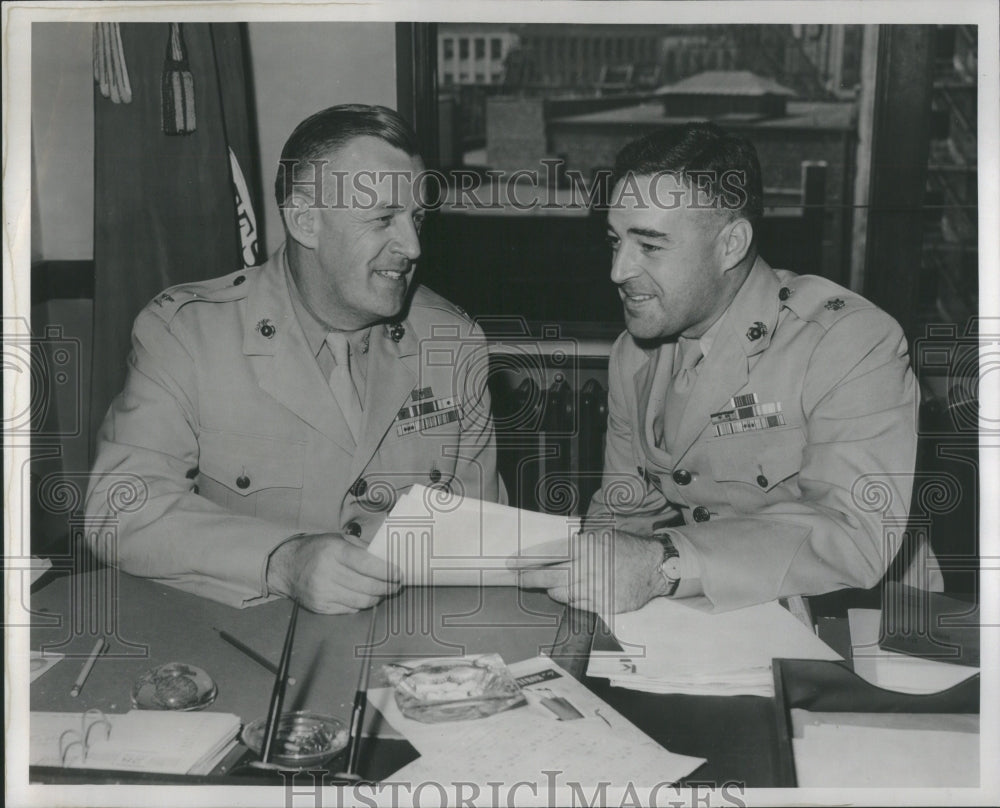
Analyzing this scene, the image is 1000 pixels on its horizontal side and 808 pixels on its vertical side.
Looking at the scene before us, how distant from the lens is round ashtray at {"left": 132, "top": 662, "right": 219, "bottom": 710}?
3.92ft

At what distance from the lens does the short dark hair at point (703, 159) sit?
161 cm

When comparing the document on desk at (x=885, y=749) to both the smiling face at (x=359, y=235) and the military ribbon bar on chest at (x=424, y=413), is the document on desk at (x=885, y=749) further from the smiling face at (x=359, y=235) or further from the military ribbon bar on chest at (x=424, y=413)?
the smiling face at (x=359, y=235)

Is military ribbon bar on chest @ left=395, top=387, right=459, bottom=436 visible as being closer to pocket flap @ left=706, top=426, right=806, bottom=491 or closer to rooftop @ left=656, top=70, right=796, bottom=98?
pocket flap @ left=706, top=426, right=806, bottom=491

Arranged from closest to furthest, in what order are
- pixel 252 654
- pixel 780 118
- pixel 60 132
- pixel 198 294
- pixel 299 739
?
pixel 299 739 → pixel 252 654 → pixel 60 132 → pixel 198 294 → pixel 780 118

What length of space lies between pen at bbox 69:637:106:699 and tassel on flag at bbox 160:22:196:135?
3.12 ft

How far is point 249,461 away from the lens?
160 cm

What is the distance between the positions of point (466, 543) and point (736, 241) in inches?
29.7

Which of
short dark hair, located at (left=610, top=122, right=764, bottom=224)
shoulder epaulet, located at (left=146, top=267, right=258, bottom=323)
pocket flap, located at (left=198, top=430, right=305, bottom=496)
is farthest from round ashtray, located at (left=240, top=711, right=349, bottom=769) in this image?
short dark hair, located at (left=610, top=122, right=764, bottom=224)

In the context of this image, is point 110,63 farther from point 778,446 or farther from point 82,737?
point 778,446

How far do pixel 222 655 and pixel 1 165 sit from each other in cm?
90

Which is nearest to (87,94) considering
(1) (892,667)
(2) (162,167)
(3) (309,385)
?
(2) (162,167)

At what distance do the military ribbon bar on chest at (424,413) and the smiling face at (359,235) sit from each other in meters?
0.17

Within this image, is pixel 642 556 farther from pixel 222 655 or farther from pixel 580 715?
pixel 222 655

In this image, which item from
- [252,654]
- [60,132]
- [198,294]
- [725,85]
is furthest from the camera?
[725,85]
